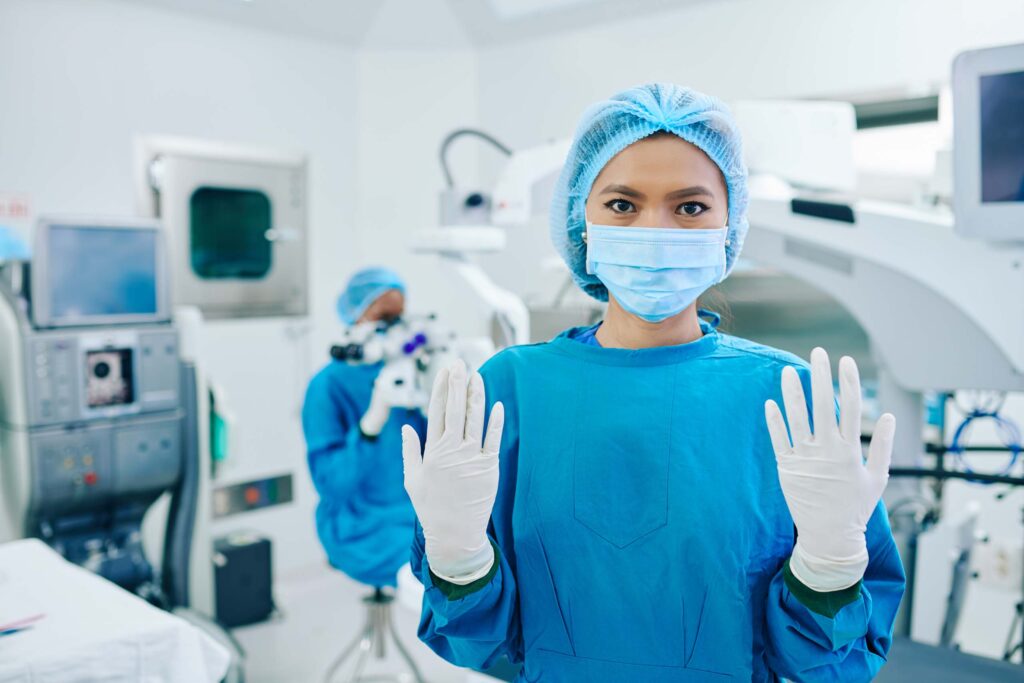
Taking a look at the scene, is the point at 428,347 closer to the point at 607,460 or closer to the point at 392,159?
the point at 607,460

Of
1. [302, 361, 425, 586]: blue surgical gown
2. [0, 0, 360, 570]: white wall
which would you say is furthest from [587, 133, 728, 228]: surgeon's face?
[0, 0, 360, 570]: white wall

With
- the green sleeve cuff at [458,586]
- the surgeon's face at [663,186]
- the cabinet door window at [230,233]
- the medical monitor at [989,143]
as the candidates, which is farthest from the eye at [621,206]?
the cabinet door window at [230,233]

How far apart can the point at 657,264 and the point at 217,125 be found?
9.94 ft

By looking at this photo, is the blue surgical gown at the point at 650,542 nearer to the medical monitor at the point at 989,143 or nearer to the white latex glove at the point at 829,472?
the white latex glove at the point at 829,472

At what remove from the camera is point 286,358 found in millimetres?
3791

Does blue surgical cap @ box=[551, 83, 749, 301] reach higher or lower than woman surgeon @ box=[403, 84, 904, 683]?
higher

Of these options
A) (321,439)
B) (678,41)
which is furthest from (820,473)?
(678,41)

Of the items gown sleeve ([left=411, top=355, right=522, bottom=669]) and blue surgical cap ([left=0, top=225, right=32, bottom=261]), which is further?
blue surgical cap ([left=0, top=225, right=32, bottom=261])

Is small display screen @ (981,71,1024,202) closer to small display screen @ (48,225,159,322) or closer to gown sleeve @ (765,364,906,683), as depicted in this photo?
gown sleeve @ (765,364,906,683)

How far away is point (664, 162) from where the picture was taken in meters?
1.00

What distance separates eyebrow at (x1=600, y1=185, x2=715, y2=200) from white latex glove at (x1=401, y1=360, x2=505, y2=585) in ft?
1.00

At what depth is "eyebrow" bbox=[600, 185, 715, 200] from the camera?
1.01 metres

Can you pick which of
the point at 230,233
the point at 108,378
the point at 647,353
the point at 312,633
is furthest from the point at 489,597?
the point at 230,233

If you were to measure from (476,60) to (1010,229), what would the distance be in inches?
113
